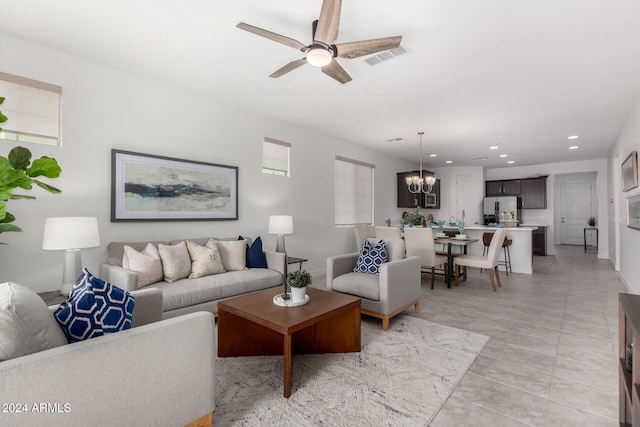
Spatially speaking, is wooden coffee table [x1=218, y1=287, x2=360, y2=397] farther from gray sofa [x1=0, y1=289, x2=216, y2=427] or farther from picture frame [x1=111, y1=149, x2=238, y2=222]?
picture frame [x1=111, y1=149, x2=238, y2=222]

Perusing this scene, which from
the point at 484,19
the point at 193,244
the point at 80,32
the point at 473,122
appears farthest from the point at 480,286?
the point at 80,32

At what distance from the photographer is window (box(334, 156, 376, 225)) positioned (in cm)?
610

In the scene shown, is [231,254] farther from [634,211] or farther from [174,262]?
[634,211]

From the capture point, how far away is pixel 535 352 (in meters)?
2.54

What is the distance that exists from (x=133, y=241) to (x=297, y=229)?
8.06 ft

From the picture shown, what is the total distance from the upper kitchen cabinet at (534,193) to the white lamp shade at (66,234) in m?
10.2

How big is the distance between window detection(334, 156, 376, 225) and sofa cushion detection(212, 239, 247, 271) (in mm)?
2719

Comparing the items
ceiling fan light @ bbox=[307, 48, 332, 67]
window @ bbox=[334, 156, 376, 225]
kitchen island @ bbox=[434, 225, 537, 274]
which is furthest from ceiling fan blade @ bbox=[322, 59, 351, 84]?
kitchen island @ bbox=[434, 225, 537, 274]

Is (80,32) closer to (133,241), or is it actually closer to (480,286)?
(133,241)

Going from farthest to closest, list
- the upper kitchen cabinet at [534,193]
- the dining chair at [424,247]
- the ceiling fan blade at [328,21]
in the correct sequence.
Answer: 1. the upper kitchen cabinet at [534,193]
2. the dining chair at [424,247]
3. the ceiling fan blade at [328,21]

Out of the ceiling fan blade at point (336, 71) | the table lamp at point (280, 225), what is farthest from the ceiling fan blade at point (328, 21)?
the table lamp at point (280, 225)

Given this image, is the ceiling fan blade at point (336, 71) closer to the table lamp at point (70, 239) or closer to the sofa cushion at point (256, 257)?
the sofa cushion at point (256, 257)

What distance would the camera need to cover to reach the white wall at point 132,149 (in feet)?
9.04

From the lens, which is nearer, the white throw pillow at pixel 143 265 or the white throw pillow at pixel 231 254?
the white throw pillow at pixel 143 265
